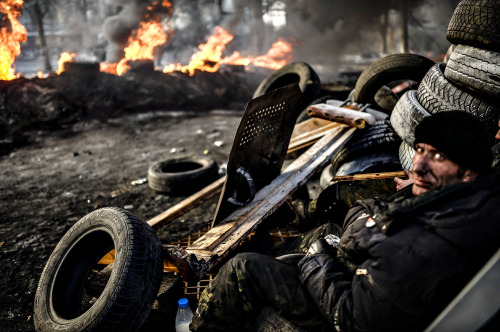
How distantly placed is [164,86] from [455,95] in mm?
11034

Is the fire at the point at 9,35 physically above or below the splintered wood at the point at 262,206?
above

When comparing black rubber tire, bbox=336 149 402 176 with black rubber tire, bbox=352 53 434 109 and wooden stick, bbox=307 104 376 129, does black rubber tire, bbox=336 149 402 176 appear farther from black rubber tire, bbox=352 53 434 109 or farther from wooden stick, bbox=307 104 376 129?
black rubber tire, bbox=352 53 434 109

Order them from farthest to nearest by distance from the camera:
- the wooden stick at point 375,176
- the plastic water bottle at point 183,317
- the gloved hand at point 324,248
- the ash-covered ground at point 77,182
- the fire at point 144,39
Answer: the fire at point 144,39 < the ash-covered ground at point 77,182 < the wooden stick at point 375,176 < the plastic water bottle at point 183,317 < the gloved hand at point 324,248

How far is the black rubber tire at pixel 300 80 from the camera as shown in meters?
6.14

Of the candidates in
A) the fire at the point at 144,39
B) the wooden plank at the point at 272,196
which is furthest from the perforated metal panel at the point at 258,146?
the fire at the point at 144,39

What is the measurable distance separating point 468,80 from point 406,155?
94 cm

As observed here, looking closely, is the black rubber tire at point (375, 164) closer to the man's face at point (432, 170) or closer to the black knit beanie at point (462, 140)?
the man's face at point (432, 170)

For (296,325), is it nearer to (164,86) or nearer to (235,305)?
(235,305)

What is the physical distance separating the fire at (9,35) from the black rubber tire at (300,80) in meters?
10.8

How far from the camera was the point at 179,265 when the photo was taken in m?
2.29

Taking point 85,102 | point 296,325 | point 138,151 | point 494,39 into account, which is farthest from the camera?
point 85,102

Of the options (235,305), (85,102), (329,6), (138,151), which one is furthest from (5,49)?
(329,6)

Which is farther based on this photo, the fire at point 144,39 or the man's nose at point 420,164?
the fire at point 144,39

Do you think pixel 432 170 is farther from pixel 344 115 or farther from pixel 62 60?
pixel 62 60
